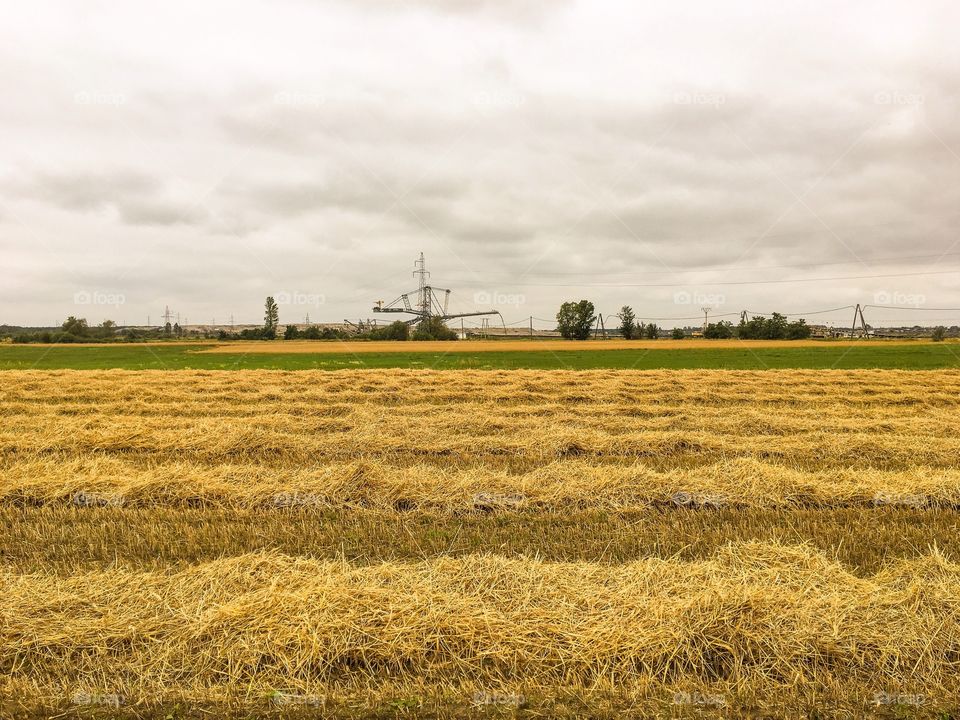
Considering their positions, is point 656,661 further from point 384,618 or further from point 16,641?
point 16,641

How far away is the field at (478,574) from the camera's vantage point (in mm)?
3746

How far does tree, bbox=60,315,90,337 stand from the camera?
286ft

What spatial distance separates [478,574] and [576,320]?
96014mm

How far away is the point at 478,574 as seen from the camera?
5.07 m

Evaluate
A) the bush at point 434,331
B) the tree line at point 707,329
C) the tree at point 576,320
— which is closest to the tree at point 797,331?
the tree line at point 707,329

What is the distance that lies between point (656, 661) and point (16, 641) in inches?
175

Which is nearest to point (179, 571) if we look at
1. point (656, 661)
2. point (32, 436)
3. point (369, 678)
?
point (369, 678)
